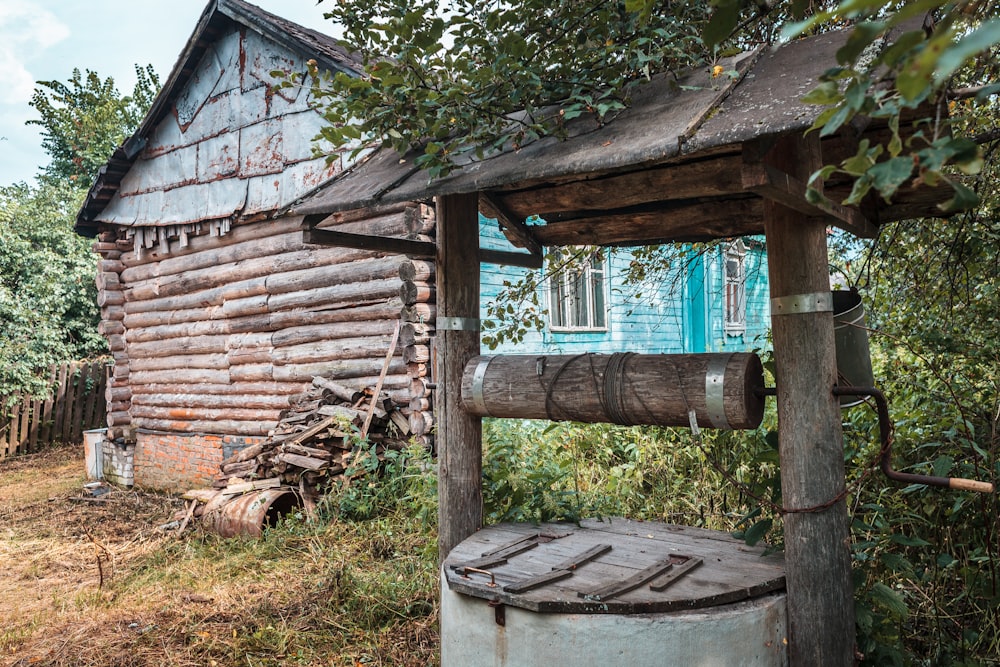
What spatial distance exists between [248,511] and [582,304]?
5952mm

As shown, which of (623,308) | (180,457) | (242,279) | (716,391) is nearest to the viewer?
(716,391)

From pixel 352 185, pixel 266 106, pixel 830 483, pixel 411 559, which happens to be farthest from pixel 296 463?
pixel 830 483

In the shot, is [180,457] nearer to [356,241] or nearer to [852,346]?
[356,241]

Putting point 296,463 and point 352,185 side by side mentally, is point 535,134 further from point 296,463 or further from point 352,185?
point 296,463

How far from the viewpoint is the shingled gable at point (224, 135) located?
9.01m

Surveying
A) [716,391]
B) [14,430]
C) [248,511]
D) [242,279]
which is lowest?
[248,511]

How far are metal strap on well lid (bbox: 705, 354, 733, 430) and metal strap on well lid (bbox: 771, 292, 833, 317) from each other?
0.96 ft

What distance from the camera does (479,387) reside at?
3.59m

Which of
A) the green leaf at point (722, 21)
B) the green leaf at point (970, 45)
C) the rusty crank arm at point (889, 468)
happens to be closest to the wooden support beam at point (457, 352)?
the rusty crank arm at point (889, 468)

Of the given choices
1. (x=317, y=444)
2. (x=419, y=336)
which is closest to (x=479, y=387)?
(x=419, y=336)

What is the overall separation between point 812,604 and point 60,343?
16.9 meters

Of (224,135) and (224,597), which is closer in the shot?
(224,597)

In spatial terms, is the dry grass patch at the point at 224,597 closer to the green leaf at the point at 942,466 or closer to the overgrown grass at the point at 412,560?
the overgrown grass at the point at 412,560

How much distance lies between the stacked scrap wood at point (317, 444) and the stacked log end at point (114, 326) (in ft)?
15.5
